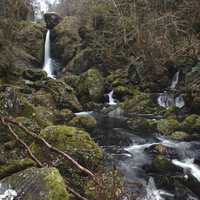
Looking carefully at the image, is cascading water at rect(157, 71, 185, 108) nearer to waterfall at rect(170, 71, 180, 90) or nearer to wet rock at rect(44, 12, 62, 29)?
waterfall at rect(170, 71, 180, 90)

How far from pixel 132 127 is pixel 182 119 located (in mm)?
2074

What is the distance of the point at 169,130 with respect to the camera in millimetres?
12430

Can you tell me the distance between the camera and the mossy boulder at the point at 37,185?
4.01 m

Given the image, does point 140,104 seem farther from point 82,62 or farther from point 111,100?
point 82,62

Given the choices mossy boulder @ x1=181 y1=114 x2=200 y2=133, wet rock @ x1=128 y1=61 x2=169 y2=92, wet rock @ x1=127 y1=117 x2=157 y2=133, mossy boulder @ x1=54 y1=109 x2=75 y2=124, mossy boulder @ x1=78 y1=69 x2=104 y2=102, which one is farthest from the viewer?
wet rock @ x1=128 y1=61 x2=169 y2=92

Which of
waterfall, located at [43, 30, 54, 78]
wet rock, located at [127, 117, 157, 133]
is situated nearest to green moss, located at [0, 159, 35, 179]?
wet rock, located at [127, 117, 157, 133]

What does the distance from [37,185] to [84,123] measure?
28.1 feet

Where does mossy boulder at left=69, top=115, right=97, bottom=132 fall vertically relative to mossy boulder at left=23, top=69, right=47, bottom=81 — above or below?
below

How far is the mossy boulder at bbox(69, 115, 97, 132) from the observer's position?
12.4 meters

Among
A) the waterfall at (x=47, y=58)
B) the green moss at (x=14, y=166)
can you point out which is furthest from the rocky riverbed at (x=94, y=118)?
the waterfall at (x=47, y=58)

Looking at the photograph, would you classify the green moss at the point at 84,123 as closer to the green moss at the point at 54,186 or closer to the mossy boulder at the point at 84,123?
the mossy boulder at the point at 84,123

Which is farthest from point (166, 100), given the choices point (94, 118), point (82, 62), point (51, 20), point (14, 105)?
point (51, 20)

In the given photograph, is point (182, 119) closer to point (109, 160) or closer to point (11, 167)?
point (109, 160)

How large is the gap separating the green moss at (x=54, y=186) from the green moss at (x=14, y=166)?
48.3 inches
